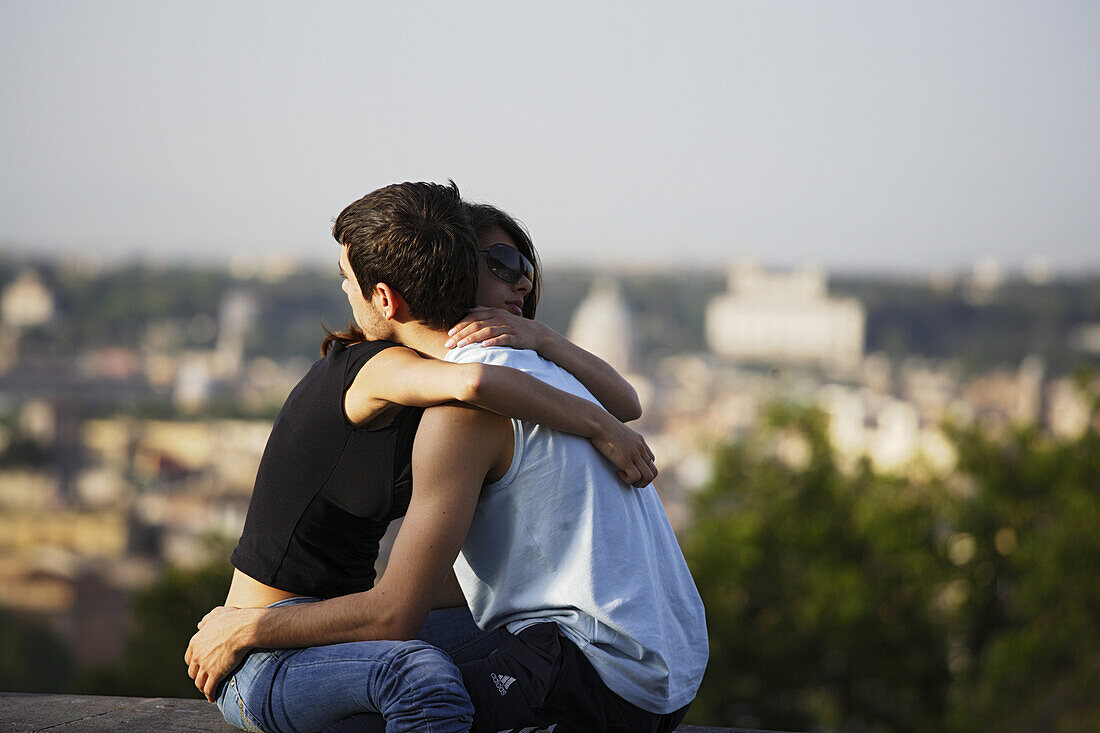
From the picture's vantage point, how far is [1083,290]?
46.7 m

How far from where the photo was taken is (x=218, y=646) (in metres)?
1.87

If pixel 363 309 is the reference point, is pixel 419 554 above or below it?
below

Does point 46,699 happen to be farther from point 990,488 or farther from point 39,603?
point 39,603

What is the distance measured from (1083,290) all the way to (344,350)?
167ft

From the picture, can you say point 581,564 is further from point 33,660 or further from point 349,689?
point 33,660

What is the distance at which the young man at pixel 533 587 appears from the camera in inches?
67.5

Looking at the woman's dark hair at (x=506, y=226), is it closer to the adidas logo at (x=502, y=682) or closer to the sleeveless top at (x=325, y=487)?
the sleeveless top at (x=325, y=487)

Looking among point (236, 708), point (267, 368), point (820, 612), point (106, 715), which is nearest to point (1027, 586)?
point (820, 612)

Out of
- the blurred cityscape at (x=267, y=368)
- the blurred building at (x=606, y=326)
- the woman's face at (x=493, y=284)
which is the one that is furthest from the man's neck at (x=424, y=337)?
the blurred building at (x=606, y=326)

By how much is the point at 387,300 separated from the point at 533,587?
1.89ft

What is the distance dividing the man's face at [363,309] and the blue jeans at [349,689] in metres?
0.51

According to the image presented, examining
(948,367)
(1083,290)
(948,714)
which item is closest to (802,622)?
(948,714)

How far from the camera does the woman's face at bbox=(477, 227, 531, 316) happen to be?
2064 millimetres

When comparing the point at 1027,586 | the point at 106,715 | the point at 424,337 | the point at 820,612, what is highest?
the point at 424,337
